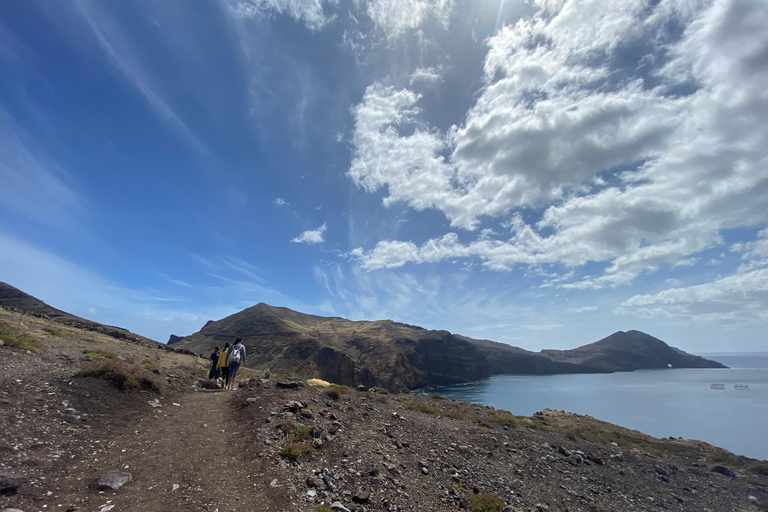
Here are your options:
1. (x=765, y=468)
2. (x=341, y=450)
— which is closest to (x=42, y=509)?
(x=341, y=450)

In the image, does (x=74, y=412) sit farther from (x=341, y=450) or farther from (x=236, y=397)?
(x=341, y=450)

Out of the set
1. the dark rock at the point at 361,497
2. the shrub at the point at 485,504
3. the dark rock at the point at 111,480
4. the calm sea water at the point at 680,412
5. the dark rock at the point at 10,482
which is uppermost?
the dark rock at the point at 10,482

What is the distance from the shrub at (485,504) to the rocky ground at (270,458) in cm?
3

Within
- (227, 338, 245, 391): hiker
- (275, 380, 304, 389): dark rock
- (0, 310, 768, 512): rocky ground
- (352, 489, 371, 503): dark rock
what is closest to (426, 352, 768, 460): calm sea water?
(0, 310, 768, 512): rocky ground

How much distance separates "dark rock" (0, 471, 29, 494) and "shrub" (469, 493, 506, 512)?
10437mm

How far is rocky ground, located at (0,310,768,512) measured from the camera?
668cm

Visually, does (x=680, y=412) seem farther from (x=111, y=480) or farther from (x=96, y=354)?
(x=96, y=354)

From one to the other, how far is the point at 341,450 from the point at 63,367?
1182 centimetres

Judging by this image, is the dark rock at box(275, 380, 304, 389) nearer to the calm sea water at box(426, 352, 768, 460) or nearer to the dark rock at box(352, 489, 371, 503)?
the dark rock at box(352, 489, 371, 503)

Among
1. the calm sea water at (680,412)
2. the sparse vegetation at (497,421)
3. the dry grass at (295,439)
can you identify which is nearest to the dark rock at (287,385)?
the dry grass at (295,439)

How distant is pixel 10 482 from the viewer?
19.5 ft

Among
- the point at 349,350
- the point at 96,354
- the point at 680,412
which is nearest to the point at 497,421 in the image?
the point at 96,354

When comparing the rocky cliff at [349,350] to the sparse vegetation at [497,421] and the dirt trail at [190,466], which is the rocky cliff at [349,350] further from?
the dirt trail at [190,466]

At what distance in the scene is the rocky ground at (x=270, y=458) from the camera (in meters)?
6.68
